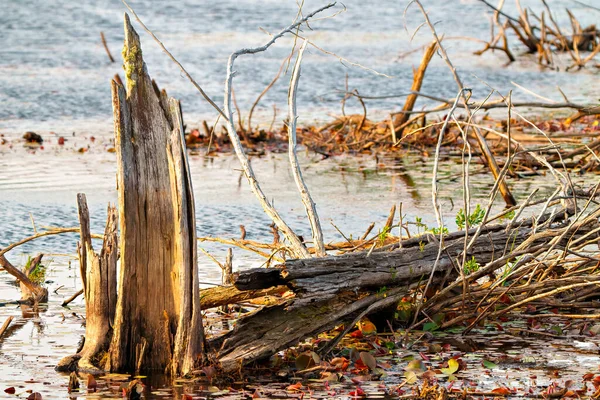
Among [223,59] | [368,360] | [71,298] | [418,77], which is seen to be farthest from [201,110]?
[368,360]

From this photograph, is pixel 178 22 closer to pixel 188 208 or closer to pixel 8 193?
pixel 8 193

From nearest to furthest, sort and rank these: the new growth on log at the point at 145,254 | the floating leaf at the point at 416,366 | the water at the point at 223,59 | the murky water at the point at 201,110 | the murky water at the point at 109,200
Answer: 1. the new growth on log at the point at 145,254
2. the floating leaf at the point at 416,366
3. the murky water at the point at 109,200
4. the murky water at the point at 201,110
5. the water at the point at 223,59

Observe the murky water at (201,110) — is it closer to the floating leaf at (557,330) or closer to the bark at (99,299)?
the bark at (99,299)

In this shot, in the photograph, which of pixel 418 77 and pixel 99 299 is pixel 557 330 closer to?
pixel 99 299

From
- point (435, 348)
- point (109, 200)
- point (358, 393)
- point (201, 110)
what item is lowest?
point (201, 110)

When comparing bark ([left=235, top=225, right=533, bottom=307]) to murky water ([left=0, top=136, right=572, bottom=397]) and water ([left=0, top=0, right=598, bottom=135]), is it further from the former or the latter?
water ([left=0, top=0, right=598, bottom=135])

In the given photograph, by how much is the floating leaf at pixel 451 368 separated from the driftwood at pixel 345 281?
0.51m

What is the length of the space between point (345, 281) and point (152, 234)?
958mm

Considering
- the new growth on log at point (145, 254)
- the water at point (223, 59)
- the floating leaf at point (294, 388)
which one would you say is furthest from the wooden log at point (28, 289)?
the water at point (223, 59)

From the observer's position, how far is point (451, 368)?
4.89m

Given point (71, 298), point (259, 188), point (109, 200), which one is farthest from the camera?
point (109, 200)

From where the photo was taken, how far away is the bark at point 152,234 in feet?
15.7

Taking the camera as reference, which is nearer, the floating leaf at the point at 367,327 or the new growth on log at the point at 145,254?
the new growth on log at the point at 145,254

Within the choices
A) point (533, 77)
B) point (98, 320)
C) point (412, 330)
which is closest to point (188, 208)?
point (98, 320)
